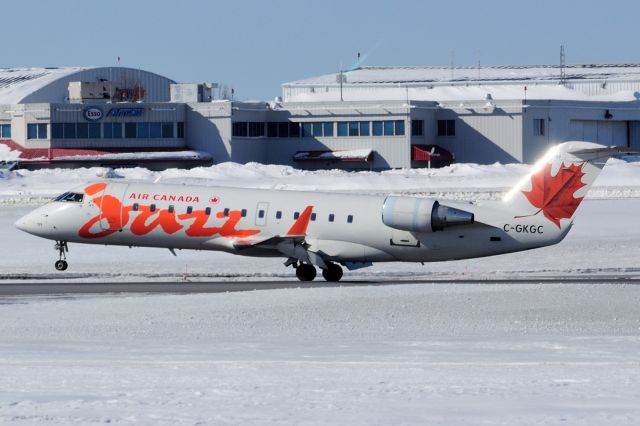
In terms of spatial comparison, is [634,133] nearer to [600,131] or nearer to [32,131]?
[600,131]

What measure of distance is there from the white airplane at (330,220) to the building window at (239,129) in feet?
201

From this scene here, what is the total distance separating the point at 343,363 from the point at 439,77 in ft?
400

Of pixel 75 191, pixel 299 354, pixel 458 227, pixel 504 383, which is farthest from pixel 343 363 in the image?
pixel 75 191

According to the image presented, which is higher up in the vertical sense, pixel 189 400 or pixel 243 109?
pixel 243 109

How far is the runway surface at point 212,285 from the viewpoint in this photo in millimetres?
35312

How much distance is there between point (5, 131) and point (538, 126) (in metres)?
39.4

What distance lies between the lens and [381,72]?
145625 millimetres

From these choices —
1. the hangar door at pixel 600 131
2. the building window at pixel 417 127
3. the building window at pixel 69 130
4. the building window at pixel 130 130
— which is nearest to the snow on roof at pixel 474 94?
the hangar door at pixel 600 131

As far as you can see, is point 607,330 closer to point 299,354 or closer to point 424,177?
point 299,354

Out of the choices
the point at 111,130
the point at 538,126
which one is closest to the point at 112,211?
the point at 111,130

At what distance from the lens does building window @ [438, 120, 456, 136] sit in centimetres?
10556

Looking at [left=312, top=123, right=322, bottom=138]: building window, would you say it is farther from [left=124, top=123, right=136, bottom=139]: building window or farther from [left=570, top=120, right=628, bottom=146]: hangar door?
[left=570, top=120, right=628, bottom=146]: hangar door

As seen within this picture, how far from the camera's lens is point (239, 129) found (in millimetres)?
103375

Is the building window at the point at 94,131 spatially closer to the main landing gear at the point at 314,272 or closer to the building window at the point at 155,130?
the building window at the point at 155,130
